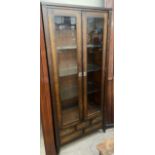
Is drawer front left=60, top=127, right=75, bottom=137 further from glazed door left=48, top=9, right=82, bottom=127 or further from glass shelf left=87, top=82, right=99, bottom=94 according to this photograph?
glass shelf left=87, top=82, right=99, bottom=94

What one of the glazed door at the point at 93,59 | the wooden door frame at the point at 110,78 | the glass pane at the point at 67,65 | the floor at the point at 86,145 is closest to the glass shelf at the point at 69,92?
the glass pane at the point at 67,65

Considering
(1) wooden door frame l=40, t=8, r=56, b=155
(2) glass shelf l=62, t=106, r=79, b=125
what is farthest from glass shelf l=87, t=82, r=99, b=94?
(1) wooden door frame l=40, t=8, r=56, b=155

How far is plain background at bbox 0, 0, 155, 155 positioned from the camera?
1.39ft

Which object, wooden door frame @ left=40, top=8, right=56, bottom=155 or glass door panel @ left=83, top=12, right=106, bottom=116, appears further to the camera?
glass door panel @ left=83, top=12, right=106, bottom=116

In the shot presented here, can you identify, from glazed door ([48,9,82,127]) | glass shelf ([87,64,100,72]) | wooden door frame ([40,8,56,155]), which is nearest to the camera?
wooden door frame ([40,8,56,155])

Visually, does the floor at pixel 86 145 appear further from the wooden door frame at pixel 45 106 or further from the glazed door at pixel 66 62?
the glazed door at pixel 66 62

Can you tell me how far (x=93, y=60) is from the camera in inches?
76.8

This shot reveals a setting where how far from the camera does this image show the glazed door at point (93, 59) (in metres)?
1.74

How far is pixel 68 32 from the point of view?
173 centimetres

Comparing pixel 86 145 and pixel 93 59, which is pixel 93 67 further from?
pixel 86 145

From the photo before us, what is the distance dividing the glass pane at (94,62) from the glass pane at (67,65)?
20 centimetres

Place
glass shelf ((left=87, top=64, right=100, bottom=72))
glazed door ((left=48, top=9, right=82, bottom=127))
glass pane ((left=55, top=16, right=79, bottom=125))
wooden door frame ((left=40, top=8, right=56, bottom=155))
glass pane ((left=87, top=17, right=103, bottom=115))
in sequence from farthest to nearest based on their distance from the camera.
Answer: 1. glass shelf ((left=87, top=64, right=100, bottom=72))
2. glass pane ((left=87, top=17, right=103, bottom=115))
3. glass pane ((left=55, top=16, right=79, bottom=125))
4. glazed door ((left=48, top=9, right=82, bottom=127))
5. wooden door frame ((left=40, top=8, right=56, bottom=155))
